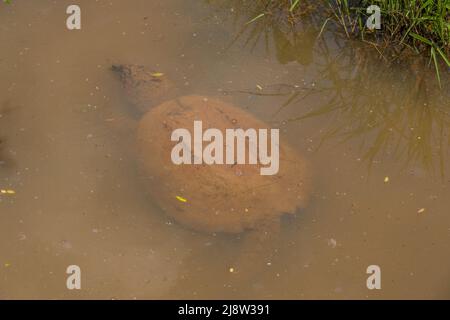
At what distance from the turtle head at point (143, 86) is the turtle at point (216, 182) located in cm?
20

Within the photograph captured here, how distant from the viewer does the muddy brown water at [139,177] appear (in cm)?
271

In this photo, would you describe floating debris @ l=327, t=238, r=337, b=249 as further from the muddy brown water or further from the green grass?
the green grass

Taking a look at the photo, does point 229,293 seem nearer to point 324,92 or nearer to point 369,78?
point 324,92

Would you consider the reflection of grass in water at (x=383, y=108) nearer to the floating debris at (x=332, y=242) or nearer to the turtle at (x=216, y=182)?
the turtle at (x=216, y=182)

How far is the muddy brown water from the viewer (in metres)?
2.71

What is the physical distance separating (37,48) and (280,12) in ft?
5.67

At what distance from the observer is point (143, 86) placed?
330 centimetres

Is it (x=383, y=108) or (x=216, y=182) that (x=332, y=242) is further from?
(x=383, y=108)

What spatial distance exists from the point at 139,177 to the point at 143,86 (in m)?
0.65

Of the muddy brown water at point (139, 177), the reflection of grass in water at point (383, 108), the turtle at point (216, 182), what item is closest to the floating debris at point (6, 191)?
the muddy brown water at point (139, 177)

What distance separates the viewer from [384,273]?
2.74 meters

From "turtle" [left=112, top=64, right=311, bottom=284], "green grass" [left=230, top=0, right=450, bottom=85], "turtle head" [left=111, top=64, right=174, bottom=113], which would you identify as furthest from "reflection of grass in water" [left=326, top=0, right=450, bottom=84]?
"turtle head" [left=111, top=64, right=174, bottom=113]

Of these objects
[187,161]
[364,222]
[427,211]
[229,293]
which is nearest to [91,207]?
[187,161]

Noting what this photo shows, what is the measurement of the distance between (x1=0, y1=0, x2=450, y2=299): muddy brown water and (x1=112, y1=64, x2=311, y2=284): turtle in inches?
3.0
